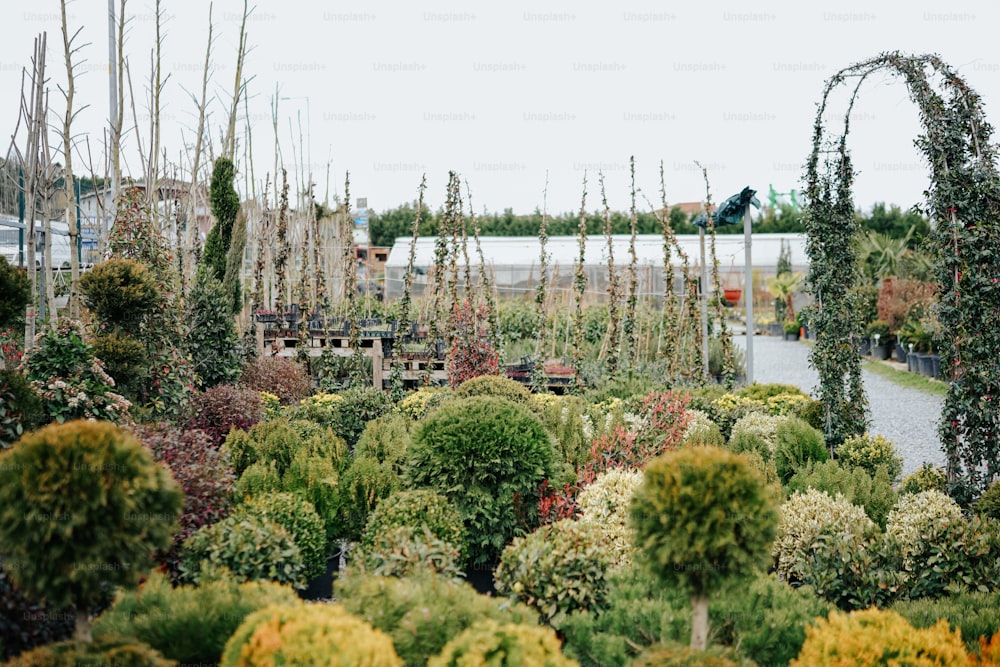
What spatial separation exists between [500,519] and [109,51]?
8.88 m

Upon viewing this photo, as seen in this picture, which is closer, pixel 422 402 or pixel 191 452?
pixel 191 452

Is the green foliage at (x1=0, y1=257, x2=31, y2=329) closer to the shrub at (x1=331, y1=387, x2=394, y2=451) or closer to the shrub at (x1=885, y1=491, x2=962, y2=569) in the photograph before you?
the shrub at (x1=331, y1=387, x2=394, y2=451)

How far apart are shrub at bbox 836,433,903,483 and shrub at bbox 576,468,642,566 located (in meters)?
2.51

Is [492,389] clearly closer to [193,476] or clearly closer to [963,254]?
[193,476]

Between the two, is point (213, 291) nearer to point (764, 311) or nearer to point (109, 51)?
point (109, 51)

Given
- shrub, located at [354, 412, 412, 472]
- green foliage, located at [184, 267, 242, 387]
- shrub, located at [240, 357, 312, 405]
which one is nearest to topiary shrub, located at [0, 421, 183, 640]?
shrub, located at [354, 412, 412, 472]

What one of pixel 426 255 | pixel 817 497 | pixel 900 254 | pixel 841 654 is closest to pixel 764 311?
pixel 900 254

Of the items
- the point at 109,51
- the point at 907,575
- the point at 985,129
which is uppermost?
the point at 109,51

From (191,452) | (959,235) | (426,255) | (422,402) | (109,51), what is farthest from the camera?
(426,255)

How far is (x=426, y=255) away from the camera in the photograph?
92.5ft

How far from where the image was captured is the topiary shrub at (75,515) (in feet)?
8.36

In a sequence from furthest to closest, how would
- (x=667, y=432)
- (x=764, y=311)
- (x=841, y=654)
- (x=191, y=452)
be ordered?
(x=764, y=311) < (x=667, y=432) < (x=191, y=452) < (x=841, y=654)

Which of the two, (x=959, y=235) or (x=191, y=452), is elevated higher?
(x=959, y=235)

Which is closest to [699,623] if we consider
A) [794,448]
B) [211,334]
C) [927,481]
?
[927,481]
